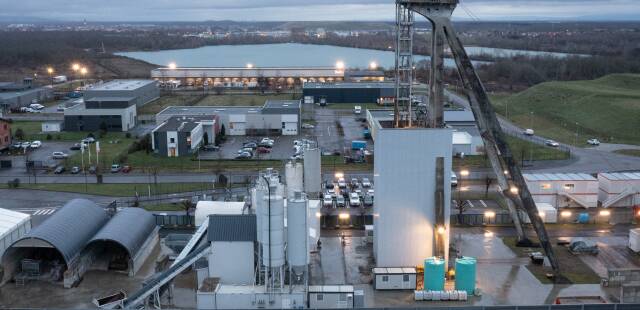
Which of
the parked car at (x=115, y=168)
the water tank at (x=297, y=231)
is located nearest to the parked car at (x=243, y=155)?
the parked car at (x=115, y=168)

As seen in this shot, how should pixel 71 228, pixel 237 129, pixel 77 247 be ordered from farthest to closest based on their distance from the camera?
pixel 237 129 → pixel 71 228 → pixel 77 247

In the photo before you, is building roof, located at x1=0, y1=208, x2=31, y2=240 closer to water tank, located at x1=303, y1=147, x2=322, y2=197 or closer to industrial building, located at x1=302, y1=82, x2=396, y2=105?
water tank, located at x1=303, y1=147, x2=322, y2=197

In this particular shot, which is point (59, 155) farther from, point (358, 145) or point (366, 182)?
point (366, 182)

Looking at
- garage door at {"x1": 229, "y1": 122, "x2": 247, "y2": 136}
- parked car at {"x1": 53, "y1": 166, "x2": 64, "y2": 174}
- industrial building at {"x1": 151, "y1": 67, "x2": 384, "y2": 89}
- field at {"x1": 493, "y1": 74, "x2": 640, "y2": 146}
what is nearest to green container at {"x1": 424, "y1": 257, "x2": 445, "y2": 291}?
parked car at {"x1": 53, "y1": 166, "x2": 64, "y2": 174}

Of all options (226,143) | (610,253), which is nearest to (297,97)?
(226,143)

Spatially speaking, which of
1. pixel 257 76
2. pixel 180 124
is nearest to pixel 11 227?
pixel 180 124

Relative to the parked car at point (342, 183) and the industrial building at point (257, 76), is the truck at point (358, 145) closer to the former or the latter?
the parked car at point (342, 183)

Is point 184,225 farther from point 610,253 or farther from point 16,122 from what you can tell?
point 16,122
